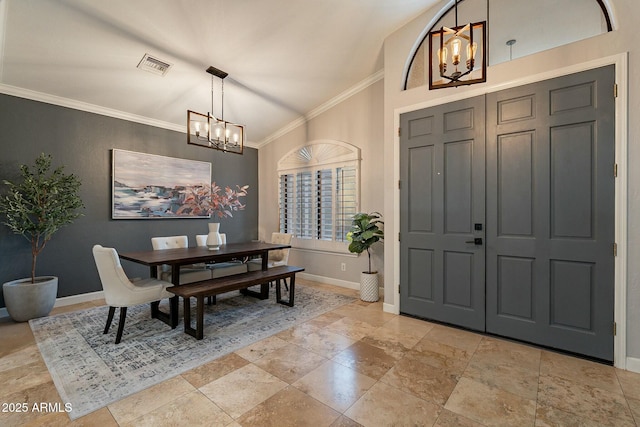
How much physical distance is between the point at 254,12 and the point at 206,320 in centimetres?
344

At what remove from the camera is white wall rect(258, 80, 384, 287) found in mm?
4523

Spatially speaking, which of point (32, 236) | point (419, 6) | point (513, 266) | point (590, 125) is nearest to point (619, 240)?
point (513, 266)

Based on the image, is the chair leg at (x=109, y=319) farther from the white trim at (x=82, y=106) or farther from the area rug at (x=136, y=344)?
the white trim at (x=82, y=106)

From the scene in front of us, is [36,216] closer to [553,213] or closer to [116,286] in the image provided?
[116,286]

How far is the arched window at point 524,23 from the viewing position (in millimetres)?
2684

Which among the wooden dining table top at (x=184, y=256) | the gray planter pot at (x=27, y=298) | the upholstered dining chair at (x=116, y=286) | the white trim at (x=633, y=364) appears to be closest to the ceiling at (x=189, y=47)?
the upholstered dining chair at (x=116, y=286)

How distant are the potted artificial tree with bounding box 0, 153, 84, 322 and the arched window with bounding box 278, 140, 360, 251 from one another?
10.8 feet

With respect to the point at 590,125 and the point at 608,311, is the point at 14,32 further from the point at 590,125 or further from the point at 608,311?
the point at 608,311

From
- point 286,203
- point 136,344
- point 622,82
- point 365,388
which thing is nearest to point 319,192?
point 286,203

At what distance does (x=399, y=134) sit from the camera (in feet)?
11.9

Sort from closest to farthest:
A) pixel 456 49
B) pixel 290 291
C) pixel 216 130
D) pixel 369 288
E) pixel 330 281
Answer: pixel 456 49 → pixel 216 130 → pixel 290 291 → pixel 369 288 → pixel 330 281

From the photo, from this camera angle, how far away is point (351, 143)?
483 centimetres

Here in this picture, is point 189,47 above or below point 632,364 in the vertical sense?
above

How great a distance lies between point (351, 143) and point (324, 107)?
0.93m
